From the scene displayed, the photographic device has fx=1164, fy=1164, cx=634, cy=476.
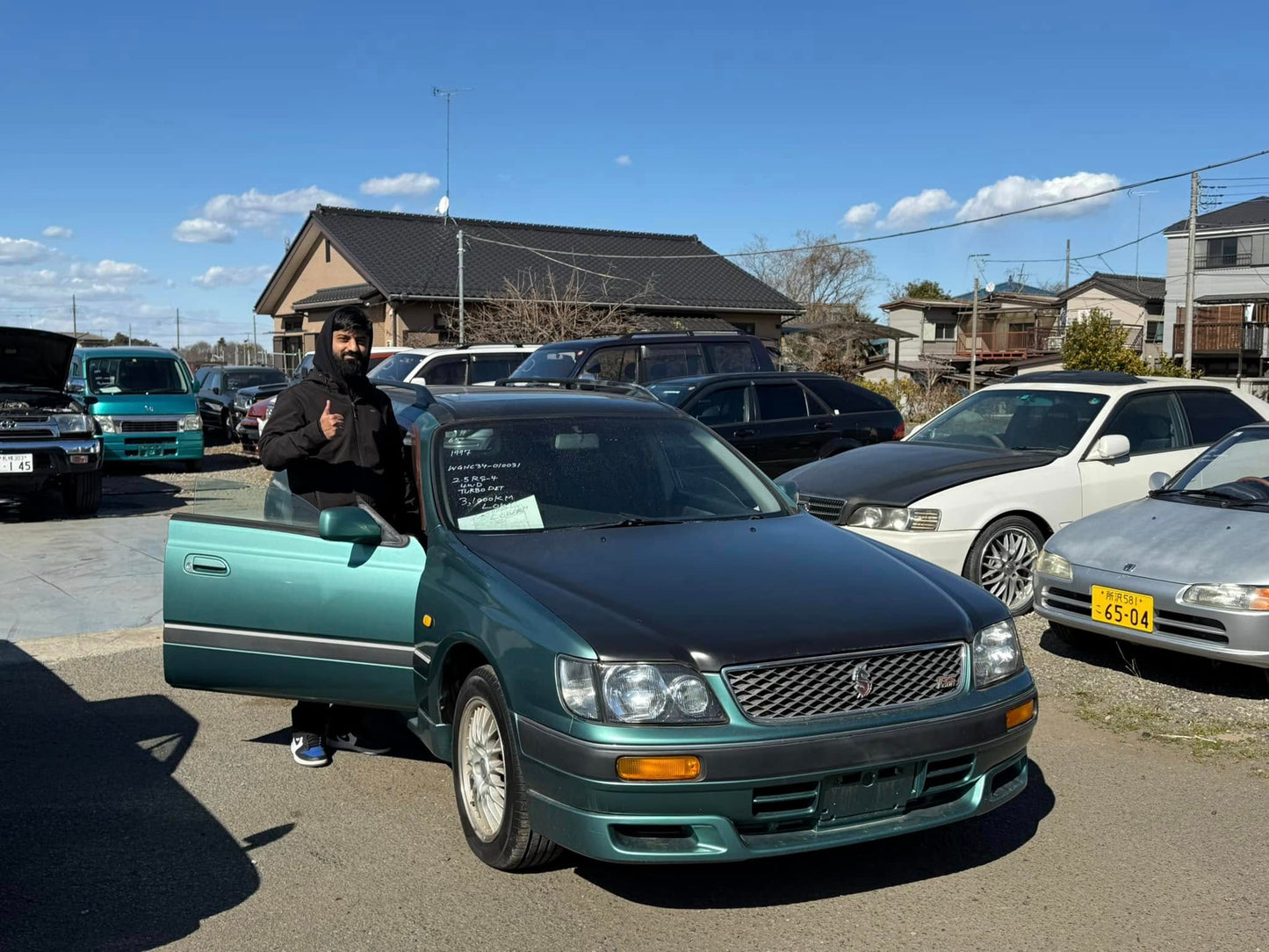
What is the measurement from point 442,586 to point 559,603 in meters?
0.70

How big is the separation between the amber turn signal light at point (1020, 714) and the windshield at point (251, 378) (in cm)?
2160

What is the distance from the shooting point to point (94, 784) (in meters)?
4.83

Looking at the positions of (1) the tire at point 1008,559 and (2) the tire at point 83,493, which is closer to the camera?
(1) the tire at point 1008,559

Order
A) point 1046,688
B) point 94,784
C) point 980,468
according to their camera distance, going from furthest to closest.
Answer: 1. point 980,468
2. point 1046,688
3. point 94,784

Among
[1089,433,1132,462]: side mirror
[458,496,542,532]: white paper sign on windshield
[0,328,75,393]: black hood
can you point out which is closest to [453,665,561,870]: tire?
[458,496,542,532]: white paper sign on windshield

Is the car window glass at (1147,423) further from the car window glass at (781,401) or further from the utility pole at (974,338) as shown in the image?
the utility pole at (974,338)

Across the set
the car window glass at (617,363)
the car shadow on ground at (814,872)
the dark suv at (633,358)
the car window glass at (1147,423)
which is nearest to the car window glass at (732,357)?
the dark suv at (633,358)

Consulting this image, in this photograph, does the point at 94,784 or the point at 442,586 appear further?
the point at 94,784

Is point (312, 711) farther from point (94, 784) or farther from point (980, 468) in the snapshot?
point (980, 468)

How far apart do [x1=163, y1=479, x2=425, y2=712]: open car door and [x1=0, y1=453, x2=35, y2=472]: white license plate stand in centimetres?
838

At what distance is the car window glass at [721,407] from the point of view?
11438 mm

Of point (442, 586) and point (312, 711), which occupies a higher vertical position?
point (442, 586)

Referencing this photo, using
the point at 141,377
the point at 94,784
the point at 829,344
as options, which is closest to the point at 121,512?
the point at 141,377

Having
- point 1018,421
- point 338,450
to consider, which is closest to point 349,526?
point 338,450
